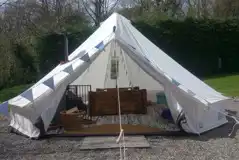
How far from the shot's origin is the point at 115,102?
9.47 metres

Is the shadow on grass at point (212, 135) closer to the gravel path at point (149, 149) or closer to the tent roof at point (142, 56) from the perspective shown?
the gravel path at point (149, 149)

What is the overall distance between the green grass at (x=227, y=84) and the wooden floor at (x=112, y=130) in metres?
6.80

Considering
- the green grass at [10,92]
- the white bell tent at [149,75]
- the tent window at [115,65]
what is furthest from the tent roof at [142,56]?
the green grass at [10,92]

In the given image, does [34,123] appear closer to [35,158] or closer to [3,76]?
[35,158]

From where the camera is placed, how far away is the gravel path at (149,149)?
571cm

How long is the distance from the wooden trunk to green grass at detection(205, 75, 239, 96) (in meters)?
5.19

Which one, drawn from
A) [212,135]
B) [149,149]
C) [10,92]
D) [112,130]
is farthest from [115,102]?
[10,92]

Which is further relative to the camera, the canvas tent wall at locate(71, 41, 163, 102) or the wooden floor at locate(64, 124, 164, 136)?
the canvas tent wall at locate(71, 41, 163, 102)

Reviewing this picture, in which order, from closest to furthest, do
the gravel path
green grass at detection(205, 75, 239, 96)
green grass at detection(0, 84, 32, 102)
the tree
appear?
1. the gravel path
2. green grass at detection(205, 75, 239, 96)
3. green grass at detection(0, 84, 32, 102)
4. the tree

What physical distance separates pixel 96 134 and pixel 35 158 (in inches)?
61.6

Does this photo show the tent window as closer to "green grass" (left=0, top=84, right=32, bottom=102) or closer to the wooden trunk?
the wooden trunk

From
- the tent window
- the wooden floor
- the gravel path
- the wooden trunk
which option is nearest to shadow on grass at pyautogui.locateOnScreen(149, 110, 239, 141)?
the gravel path

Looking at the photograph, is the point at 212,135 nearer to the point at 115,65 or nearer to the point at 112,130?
the point at 112,130

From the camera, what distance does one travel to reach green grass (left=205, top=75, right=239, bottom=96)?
47.2 ft
